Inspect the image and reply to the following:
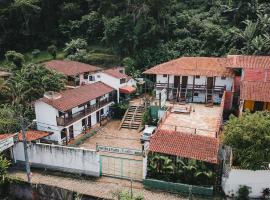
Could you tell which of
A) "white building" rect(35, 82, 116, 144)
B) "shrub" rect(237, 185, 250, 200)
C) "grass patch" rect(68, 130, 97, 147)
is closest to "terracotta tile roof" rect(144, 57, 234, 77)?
"white building" rect(35, 82, 116, 144)

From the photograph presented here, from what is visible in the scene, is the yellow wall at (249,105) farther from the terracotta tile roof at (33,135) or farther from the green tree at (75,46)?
the green tree at (75,46)

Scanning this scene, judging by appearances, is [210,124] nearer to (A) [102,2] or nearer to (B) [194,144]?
(B) [194,144]

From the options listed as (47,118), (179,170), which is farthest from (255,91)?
(47,118)

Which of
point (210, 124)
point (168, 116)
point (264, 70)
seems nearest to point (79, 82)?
point (168, 116)

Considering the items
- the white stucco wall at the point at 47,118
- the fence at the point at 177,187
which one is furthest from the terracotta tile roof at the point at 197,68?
the fence at the point at 177,187

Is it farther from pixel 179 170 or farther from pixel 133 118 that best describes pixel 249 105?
pixel 133 118
